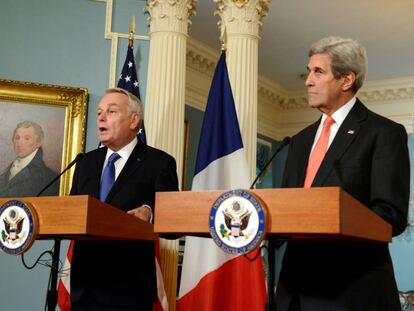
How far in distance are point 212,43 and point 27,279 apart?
459 centimetres

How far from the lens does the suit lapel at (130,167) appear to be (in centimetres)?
244

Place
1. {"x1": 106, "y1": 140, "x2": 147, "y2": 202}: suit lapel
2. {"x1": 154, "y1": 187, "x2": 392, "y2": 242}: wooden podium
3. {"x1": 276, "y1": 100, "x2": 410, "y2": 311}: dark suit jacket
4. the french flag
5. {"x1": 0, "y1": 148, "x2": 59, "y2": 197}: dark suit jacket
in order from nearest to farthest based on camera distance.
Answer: {"x1": 154, "y1": 187, "x2": 392, "y2": 242}: wooden podium < {"x1": 276, "y1": 100, "x2": 410, "y2": 311}: dark suit jacket < {"x1": 106, "y1": 140, "x2": 147, "y2": 202}: suit lapel < the french flag < {"x1": 0, "y1": 148, "x2": 59, "y2": 197}: dark suit jacket

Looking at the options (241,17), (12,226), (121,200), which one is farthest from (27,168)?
(12,226)

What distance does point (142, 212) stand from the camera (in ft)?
7.45

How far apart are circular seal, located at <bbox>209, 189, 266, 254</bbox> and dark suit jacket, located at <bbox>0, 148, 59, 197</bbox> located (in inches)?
128

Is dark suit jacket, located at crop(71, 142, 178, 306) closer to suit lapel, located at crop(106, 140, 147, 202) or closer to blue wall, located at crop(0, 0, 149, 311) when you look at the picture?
suit lapel, located at crop(106, 140, 147, 202)

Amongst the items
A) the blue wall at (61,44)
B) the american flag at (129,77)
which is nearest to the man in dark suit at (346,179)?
the american flag at (129,77)

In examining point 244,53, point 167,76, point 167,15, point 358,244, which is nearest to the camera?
point 358,244

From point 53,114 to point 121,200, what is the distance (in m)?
2.50

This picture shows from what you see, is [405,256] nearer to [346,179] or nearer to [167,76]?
[167,76]

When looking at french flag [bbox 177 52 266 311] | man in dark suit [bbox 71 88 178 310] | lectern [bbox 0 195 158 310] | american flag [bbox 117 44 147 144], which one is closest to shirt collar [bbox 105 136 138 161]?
man in dark suit [bbox 71 88 178 310]

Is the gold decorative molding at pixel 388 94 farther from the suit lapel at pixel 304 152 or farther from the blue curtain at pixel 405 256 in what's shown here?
the suit lapel at pixel 304 152

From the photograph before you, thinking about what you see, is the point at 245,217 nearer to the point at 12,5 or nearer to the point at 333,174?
the point at 333,174

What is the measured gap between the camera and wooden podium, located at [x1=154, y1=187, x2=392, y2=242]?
1.45 metres
